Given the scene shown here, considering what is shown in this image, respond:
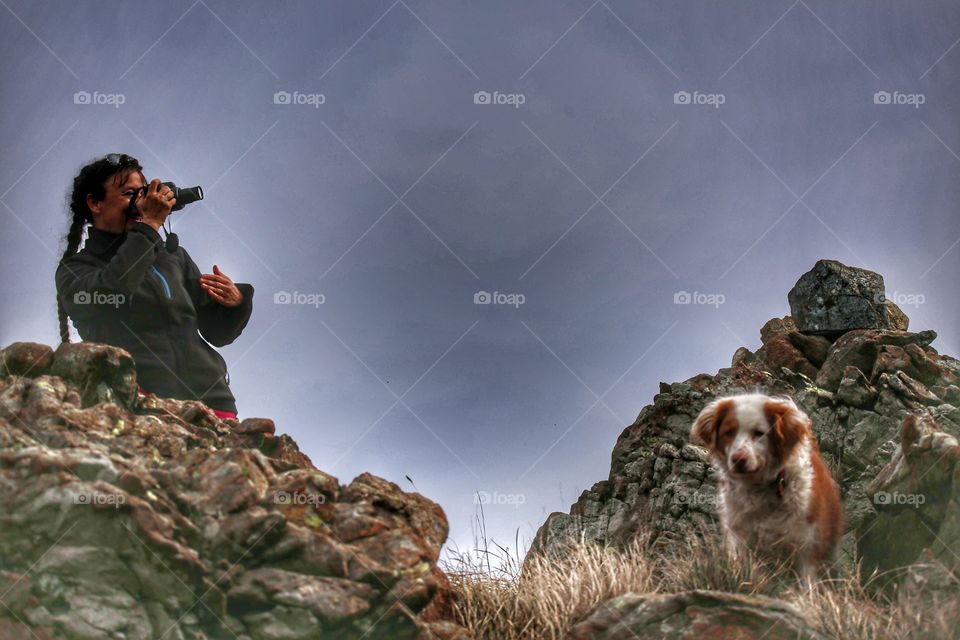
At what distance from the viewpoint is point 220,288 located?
7172 millimetres

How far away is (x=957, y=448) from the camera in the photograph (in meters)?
7.34

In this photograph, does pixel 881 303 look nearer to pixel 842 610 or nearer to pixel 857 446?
pixel 857 446

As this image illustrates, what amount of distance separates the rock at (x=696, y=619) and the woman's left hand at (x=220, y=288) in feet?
13.3

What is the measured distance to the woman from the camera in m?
6.50

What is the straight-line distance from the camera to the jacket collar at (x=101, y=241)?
697 cm

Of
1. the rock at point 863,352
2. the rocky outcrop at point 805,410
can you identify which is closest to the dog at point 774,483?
the rocky outcrop at point 805,410

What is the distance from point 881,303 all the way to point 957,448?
8630 mm

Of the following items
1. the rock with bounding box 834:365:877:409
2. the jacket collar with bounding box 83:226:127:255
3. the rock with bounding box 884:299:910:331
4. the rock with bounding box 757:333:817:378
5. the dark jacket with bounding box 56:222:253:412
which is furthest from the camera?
the rock with bounding box 884:299:910:331

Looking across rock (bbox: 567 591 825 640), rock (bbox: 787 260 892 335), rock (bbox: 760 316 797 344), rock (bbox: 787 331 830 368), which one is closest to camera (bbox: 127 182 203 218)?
rock (bbox: 567 591 825 640)

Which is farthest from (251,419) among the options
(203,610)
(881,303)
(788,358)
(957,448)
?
(881,303)

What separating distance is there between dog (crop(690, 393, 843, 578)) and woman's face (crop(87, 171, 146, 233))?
5544 millimetres

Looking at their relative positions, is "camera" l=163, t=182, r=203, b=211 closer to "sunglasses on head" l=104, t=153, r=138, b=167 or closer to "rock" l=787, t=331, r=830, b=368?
"sunglasses on head" l=104, t=153, r=138, b=167

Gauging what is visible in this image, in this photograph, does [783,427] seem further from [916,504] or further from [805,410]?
[805,410]

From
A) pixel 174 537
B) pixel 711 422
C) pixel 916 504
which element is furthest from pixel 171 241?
pixel 916 504
